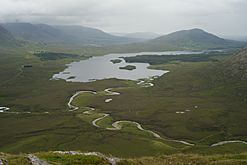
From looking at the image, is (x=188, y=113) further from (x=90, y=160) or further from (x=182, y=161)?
(x=90, y=160)

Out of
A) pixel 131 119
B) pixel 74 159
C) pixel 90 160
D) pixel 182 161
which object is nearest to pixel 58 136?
pixel 131 119

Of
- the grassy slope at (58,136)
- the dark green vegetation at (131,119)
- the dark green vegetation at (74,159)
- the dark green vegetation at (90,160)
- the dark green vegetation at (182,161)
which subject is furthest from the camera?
the dark green vegetation at (131,119)

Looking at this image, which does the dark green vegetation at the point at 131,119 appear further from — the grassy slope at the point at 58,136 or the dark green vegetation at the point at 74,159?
the dark green vegetation at the point at 74,159

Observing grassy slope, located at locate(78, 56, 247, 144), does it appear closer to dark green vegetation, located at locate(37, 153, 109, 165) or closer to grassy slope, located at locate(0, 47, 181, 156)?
grassy slope, located at locate(0, 47, 181, 156)

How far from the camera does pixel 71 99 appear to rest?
18888 centimetres

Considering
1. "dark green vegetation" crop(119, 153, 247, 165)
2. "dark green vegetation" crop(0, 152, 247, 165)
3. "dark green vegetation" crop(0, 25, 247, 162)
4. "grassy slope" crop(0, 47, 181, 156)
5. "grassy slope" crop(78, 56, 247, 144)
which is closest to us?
"dark green vegetation" crop(0, 152, 247, 165)

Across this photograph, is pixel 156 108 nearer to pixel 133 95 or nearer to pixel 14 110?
pixel 133 95

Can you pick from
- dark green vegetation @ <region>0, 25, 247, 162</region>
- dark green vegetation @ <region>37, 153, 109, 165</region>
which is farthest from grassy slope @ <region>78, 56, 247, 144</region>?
dark green vegetation @ <region>37, 153, 109, 165</region>

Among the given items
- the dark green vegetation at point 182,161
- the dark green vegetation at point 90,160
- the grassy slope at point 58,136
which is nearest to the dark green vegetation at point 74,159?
the dark green vegetation at point 90,160

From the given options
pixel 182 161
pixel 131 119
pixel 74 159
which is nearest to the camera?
pixel 74 159

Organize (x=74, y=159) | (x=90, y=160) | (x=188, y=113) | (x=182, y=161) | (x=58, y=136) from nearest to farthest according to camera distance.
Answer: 1. (x=90, y=160)
2. (x=74, y=159)
3. (x=182, y=161)
4. (x=58, y=136)
5. (x=188, y=113)

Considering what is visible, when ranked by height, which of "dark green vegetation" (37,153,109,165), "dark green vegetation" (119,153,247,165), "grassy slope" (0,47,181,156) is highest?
"dark green vegetation" (37,153,109,165)

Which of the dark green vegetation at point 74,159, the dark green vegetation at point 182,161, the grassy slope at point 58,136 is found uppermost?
the dark green vegetation at point 74,159

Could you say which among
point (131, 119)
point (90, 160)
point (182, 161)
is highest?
point (90, 160)
